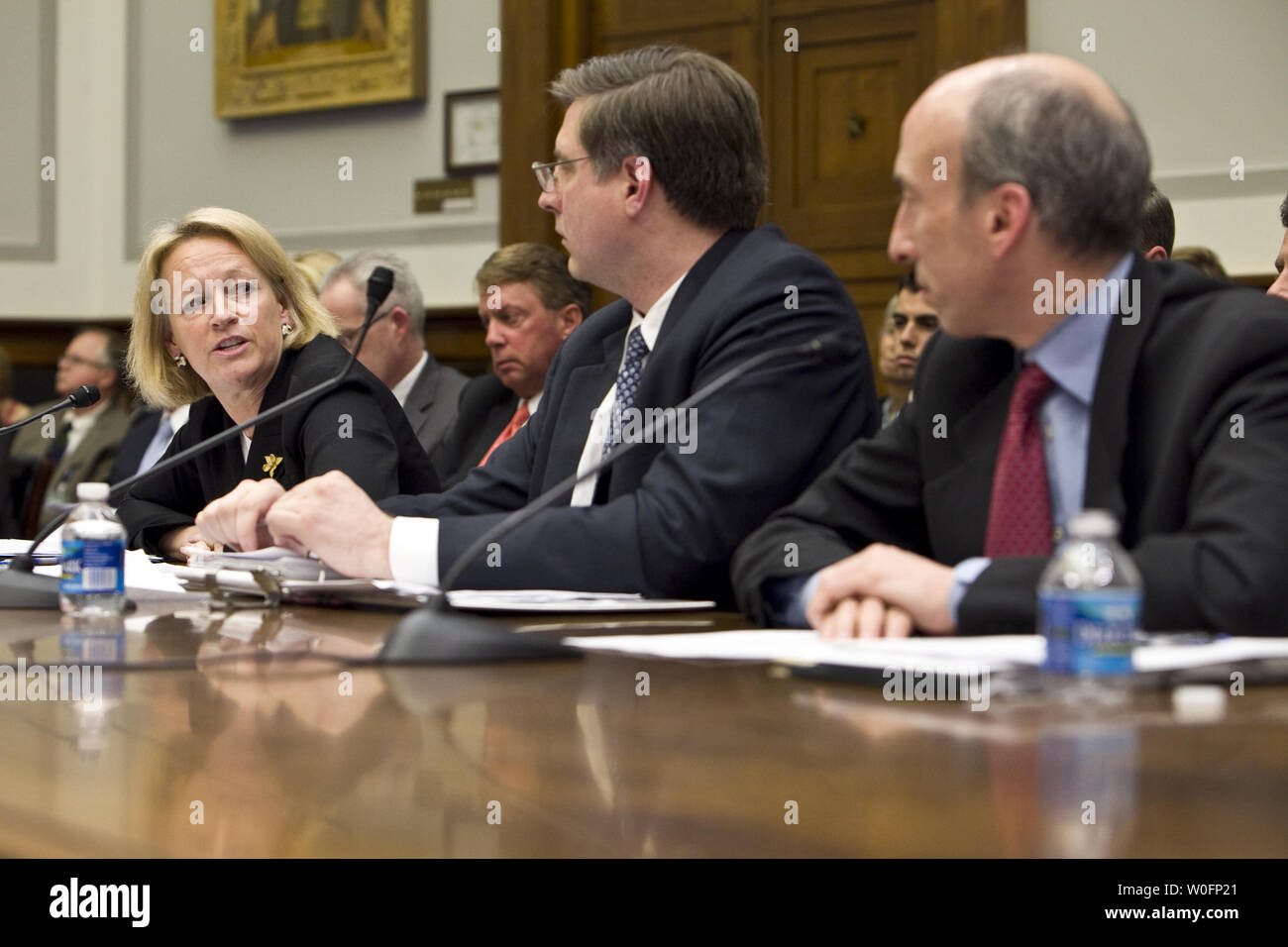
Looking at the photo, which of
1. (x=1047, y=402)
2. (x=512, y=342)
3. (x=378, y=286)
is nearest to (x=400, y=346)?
(x=512, y=342)

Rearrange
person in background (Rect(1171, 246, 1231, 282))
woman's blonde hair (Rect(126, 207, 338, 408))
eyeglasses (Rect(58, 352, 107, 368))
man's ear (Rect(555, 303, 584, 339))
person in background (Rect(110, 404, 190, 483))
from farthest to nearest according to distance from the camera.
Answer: eyeglasses (Rect(58, 352, 107, 368)), person in background (Rect(110, 404, 190, 483)), man's ear (Rect(555, 303, 584, 339)), person in background (Rect(1171, 246, 1231, 282)), woman's blonde hair (Rect(126, 207, 338, 408))

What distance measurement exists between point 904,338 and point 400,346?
1.70 meters

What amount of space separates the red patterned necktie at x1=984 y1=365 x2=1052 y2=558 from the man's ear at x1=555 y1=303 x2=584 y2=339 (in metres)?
3.33

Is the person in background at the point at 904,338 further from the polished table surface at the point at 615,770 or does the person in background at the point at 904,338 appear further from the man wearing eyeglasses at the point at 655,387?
the polished table surface at the point at 615,770

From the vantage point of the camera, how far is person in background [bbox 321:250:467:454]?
199 inches

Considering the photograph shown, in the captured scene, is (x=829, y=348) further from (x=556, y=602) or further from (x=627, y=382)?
(x=627, y=382)

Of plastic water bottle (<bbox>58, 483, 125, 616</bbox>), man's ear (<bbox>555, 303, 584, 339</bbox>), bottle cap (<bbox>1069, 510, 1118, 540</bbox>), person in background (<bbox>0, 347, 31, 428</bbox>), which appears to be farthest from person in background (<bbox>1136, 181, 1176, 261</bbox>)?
person in background (<bbox>0, 347, 31, 428</bbox>)

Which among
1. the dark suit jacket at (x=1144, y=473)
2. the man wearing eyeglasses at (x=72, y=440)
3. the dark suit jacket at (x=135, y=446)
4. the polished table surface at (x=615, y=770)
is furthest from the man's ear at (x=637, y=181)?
the man wearing eyeglasses at (x=72, y=440)

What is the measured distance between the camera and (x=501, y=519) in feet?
6.32

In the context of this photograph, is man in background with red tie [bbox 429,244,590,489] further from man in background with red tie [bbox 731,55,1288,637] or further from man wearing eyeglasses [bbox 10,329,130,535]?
man in background with red tie [bbox 731,55,1288,637]

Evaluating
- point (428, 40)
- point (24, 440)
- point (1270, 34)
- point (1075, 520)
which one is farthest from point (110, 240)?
point (1075, 520)

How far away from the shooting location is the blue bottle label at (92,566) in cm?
172
